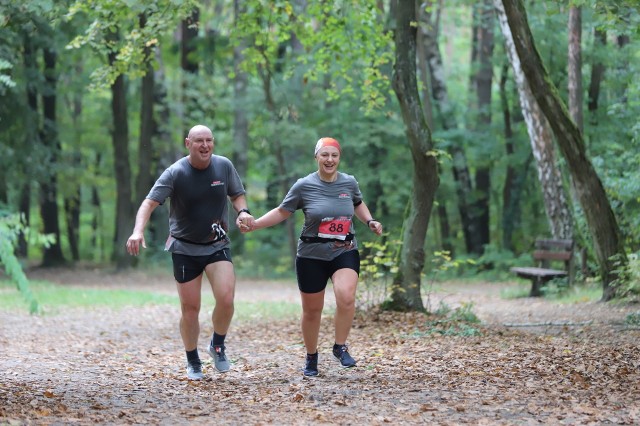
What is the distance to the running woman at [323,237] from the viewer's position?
8422 millimetres

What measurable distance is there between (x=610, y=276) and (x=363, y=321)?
14.9 ft

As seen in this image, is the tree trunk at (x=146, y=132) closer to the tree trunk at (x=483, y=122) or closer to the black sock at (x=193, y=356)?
the tree trunk at (x=483, y=122)

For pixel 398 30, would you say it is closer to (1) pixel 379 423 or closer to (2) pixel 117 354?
(2) pixel 117 354

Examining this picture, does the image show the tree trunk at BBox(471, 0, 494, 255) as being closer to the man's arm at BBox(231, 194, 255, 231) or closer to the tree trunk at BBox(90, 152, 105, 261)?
the tree trunk at BBox(90, 152, 105, 261)

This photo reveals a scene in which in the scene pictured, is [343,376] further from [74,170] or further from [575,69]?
[74,170]

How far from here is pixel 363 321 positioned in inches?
513

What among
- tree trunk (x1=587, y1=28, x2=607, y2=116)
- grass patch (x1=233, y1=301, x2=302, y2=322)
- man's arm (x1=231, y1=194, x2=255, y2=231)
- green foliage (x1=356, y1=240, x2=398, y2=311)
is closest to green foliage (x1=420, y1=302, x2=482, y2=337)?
green foliage (x1=356, y1=240, x2=398, y2=311)

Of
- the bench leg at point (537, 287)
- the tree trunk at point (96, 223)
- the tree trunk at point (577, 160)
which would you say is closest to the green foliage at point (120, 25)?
the tree trunk at point (577, 160)

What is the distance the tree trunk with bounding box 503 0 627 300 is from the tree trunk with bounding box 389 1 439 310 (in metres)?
1.50

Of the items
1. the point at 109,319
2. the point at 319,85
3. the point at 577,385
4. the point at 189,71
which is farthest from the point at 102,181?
the point at 577,385

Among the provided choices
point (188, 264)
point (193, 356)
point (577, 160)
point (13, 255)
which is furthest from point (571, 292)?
point (188, 264)

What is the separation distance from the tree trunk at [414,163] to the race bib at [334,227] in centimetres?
476

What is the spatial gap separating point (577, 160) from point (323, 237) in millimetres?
7168

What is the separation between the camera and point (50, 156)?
29578 millimetres
